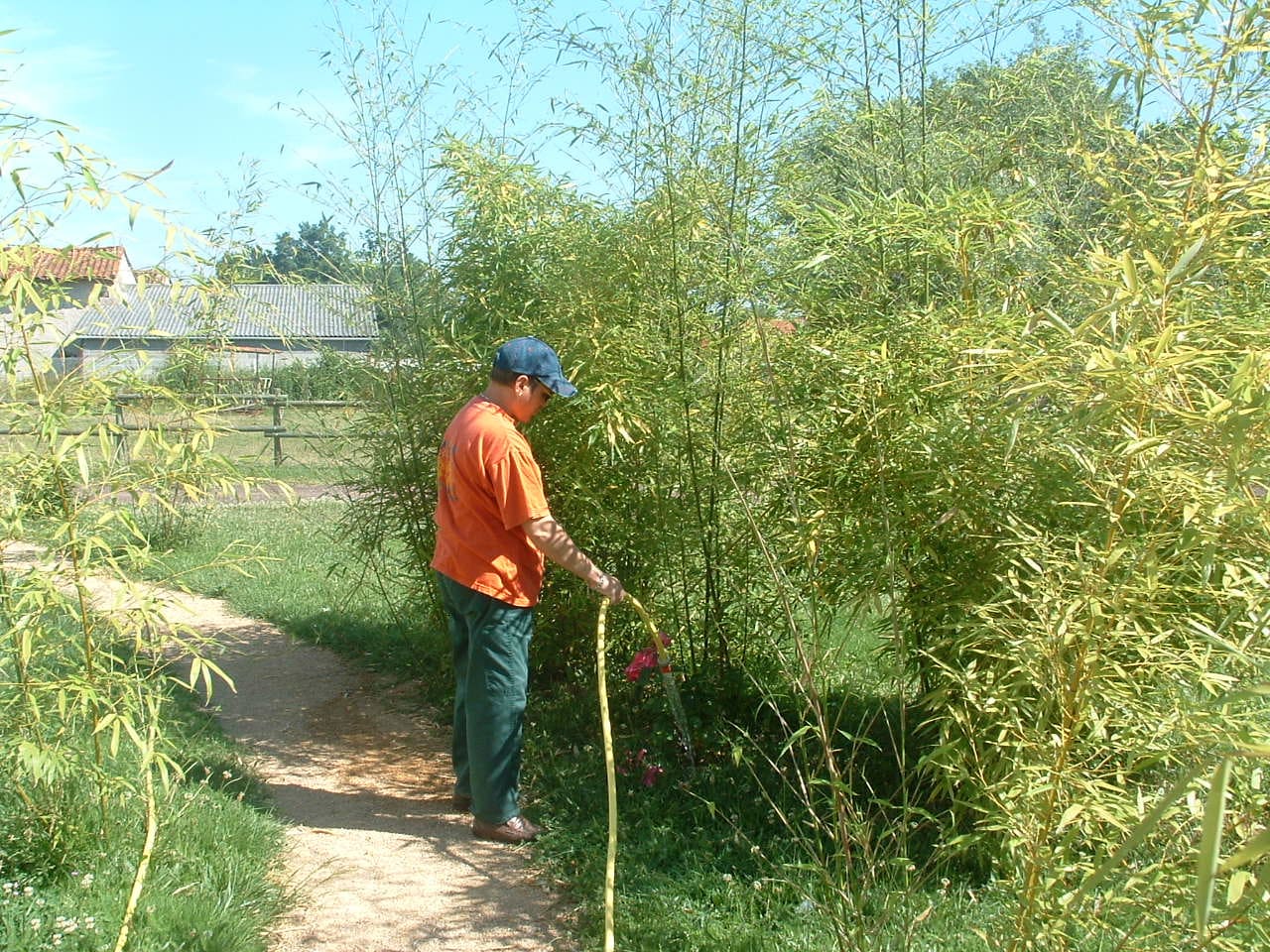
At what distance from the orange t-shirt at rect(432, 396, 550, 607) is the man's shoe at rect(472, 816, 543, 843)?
80cm

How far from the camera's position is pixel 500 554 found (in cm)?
407

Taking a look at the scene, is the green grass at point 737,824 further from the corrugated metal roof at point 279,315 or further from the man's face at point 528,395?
the corrugated metal roof at point 279,315

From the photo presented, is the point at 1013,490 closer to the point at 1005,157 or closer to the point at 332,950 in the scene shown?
the point at 1005,157

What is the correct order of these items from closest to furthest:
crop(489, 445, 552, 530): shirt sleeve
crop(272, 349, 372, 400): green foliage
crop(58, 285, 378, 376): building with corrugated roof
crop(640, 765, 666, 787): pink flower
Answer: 1. crop(489, 445, 552, 530): shirt sleeve
2. crop(640, 765, 666, 787): pink flower
3. crop(58, 285, 378, 376): building with corrugated roof
4. crop(272, 349, 372, 400): green foliage

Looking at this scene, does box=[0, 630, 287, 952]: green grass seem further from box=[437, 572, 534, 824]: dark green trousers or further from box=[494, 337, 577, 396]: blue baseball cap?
box=[494, 337, 577, 396]: blue baseball cap

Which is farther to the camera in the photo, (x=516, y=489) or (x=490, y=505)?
(x=490, y=505)

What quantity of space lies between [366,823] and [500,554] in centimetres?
122

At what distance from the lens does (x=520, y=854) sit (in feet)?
13.2

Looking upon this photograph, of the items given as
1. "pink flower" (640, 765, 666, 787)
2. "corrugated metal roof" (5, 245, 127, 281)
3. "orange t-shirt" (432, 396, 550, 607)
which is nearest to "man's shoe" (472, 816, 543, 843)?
"pink flower" (640, 765, 666, 787)

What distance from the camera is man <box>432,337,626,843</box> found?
3957 mm

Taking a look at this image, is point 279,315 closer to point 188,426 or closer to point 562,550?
point 188,426

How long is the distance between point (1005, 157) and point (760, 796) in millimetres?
2434

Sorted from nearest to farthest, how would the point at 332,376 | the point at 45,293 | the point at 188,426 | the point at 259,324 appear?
the point at 45,293
the point at 332,376
the point at 259,324
the point at 188,426

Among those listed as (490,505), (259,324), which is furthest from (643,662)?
(259,324)
